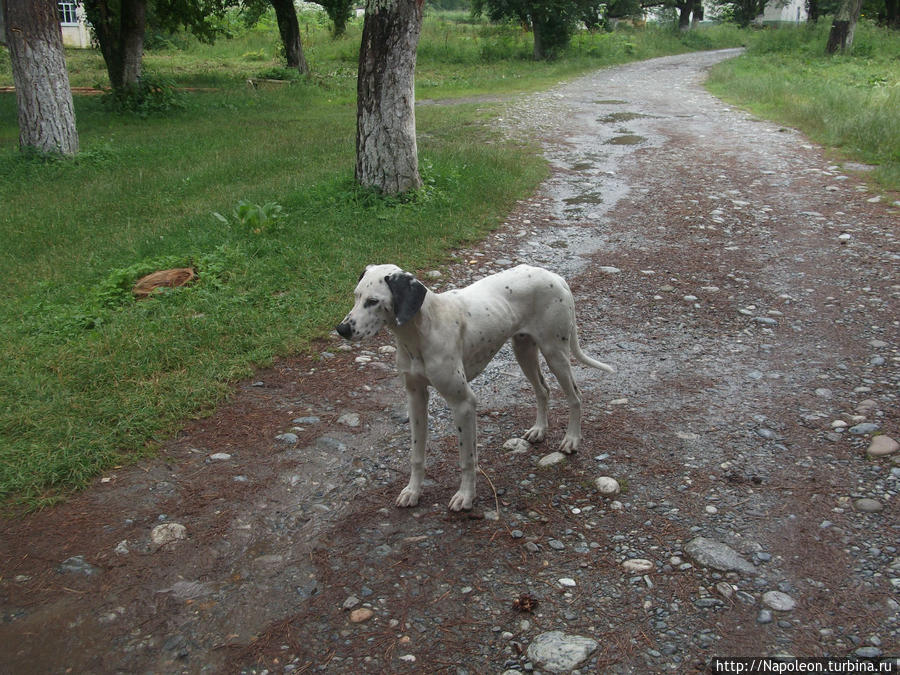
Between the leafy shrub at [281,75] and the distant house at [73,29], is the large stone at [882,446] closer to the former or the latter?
the leafy shrub at [281,75]

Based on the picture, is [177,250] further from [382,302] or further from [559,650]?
[559,650]

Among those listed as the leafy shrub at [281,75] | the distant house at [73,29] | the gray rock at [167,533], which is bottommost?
the gray rock at [167,533]

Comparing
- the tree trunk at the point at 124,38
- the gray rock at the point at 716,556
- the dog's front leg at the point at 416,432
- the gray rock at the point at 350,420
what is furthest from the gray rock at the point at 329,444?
the tree trunk at the point at 124,38

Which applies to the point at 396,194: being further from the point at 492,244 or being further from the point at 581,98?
the point at 581,98

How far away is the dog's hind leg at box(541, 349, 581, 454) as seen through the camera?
4227 mm

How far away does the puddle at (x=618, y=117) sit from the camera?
17.1 m

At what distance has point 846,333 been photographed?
6121 mm

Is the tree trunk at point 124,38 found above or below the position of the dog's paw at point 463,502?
above

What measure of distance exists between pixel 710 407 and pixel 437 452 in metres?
1.97

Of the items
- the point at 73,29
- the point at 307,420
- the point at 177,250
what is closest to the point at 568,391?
the point at 307,420

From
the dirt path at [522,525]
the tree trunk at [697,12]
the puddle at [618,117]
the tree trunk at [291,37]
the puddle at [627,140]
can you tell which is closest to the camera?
the dirt path at [522,525]

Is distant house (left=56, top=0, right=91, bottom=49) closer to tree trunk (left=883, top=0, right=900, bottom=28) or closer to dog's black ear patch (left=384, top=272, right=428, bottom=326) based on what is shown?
dog's black ear patch (left=384, top=272, right=428, bottom=326)

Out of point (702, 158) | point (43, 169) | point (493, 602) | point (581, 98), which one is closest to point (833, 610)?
point (493, 602)

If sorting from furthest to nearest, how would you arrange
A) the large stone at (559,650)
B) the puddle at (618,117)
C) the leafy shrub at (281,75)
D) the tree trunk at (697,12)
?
the tree trunk at (697,12), the leafy shrub at (281,75), the puddle at (618,117), the large stone at (559,650)
